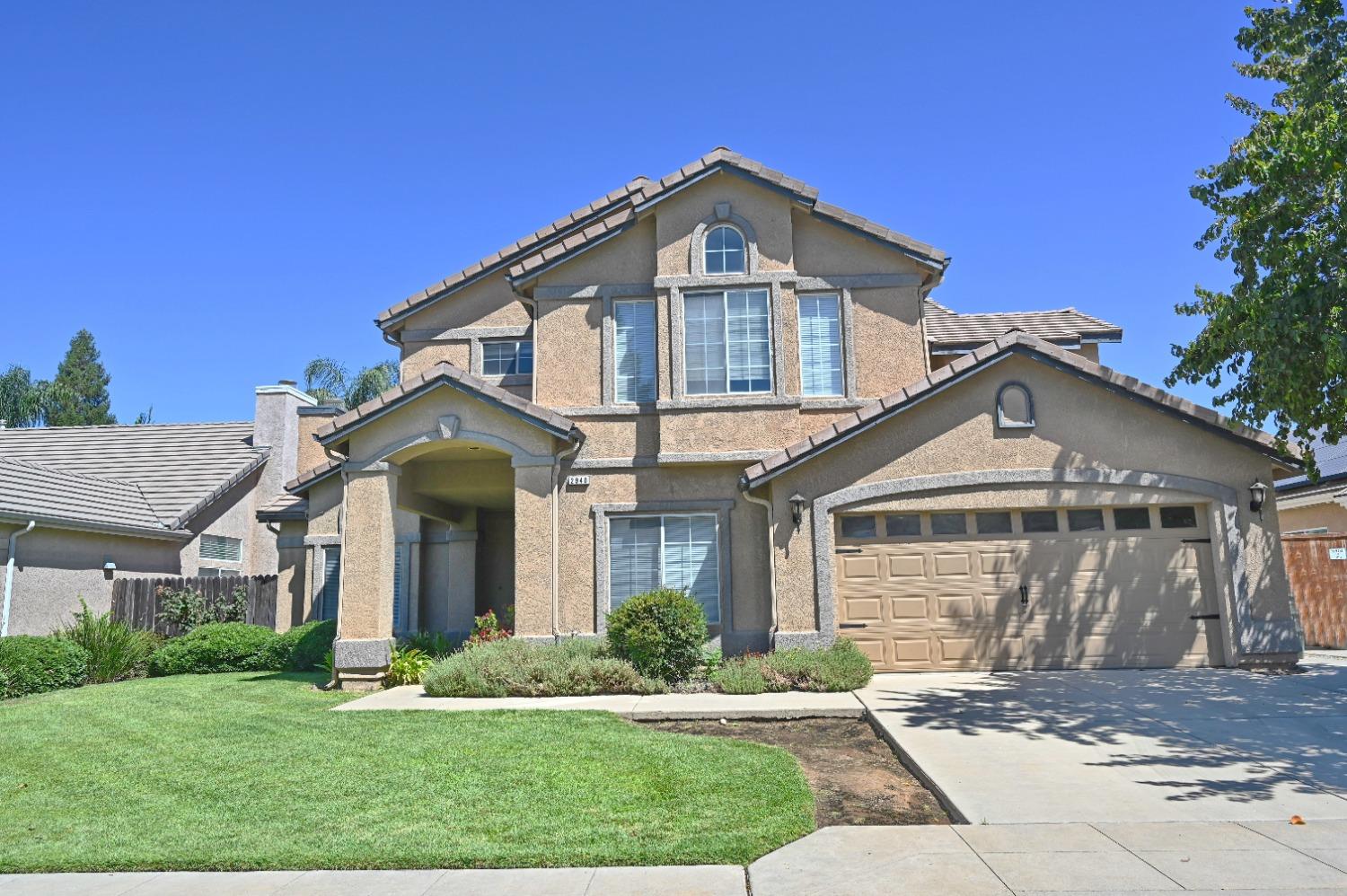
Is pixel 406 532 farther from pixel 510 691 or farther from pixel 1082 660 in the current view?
pixel 1082 660

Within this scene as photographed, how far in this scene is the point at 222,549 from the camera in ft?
81.0

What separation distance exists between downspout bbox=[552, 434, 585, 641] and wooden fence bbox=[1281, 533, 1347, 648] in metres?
12.7

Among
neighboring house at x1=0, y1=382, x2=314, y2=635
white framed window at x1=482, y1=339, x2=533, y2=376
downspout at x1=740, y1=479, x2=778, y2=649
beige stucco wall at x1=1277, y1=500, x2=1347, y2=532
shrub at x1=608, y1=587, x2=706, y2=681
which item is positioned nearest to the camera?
shrub at x1=608, y1=587, x2=706, y2=681

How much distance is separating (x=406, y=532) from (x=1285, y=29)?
16.3m

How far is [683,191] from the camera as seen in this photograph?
50.8 ft

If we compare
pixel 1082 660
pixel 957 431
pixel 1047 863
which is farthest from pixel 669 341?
pixel 1047 863

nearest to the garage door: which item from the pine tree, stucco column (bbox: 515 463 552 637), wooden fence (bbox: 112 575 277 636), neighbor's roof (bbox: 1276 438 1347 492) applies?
stucco column (bbox: 515 463 552 637)

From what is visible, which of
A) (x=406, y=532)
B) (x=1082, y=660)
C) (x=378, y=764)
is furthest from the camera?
(x=406, y=532)

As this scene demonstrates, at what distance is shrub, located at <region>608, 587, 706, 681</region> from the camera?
12.4 m

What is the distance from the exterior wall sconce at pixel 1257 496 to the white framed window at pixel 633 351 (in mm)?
9094

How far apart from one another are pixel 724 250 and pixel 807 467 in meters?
4.13

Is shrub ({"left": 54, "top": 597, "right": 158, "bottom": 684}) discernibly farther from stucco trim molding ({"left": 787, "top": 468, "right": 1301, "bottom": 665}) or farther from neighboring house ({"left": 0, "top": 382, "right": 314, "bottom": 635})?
stucco trim molding ({"left": 787, "top": 468, "right": 1301, "bottom": 665})

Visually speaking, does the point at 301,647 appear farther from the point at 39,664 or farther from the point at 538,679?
the point at 538,679

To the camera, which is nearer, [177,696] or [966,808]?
[966,808]
